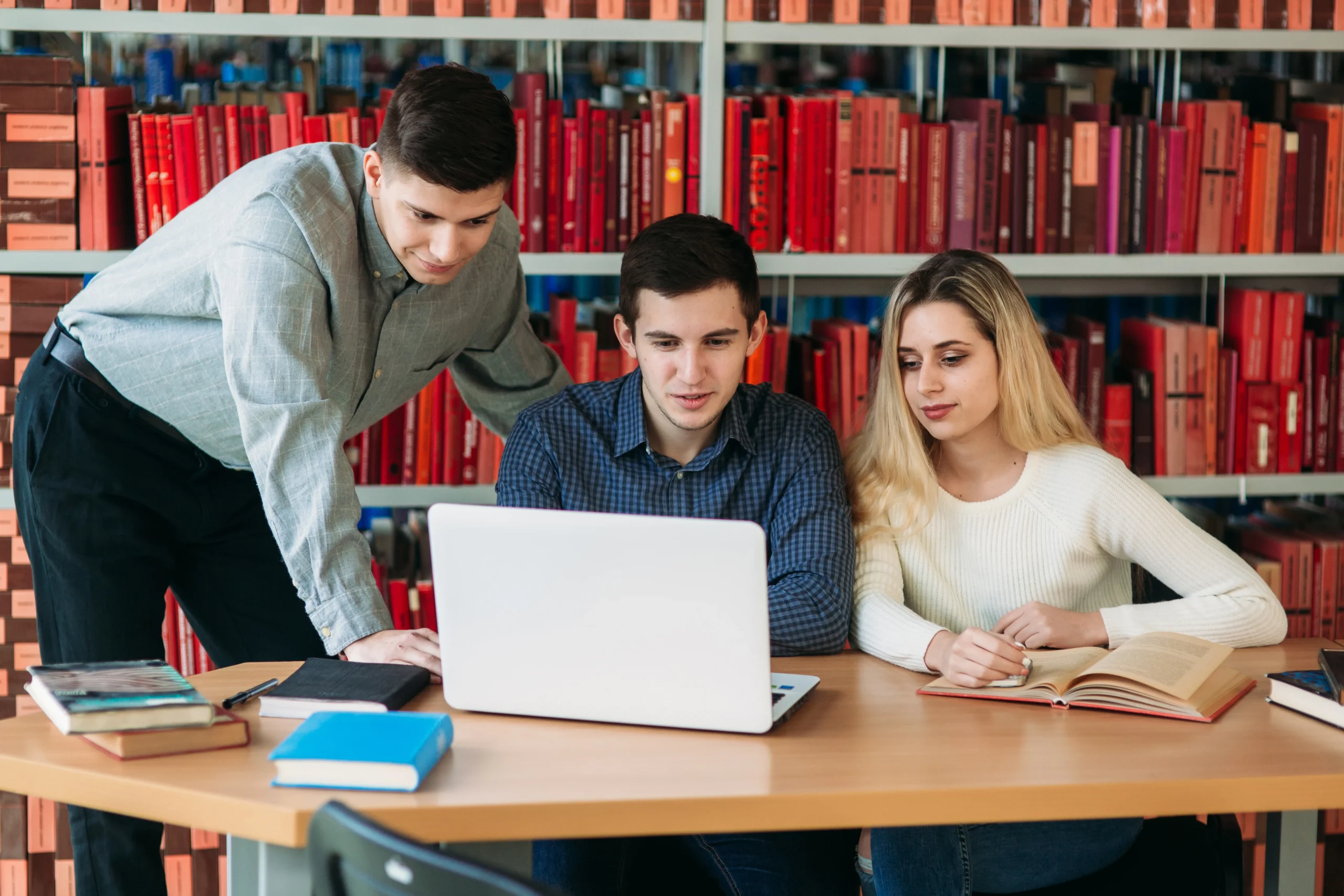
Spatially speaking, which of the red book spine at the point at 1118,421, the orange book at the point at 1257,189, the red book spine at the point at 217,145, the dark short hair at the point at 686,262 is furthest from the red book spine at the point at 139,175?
the orange book at the point at 1257,189

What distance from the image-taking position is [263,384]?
4.88 feet

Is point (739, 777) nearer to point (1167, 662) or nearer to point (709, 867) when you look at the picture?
point (709, 867)

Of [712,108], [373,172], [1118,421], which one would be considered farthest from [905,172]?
[373,172]

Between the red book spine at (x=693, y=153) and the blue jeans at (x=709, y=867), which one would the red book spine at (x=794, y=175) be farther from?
the blue jeans at (x=709, y=867)

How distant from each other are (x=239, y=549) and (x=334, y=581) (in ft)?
1.65

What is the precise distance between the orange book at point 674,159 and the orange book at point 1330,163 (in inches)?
47.5

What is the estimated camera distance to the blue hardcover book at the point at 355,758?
1.13 metres

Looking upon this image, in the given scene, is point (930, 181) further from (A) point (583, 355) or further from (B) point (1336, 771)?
(B) point (1336, 771)

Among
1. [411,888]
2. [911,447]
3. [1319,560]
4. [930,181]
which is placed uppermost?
[930,181]

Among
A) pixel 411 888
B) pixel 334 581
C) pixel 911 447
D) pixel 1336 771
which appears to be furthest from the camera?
pixel 911 447

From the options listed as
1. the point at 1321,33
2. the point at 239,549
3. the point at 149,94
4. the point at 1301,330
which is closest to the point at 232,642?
the point at 239,549

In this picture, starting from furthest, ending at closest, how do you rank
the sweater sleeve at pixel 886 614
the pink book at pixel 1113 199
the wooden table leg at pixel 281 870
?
the pink book at pixel 1113 199, the sweater sleeve at pixel 886 614, the wooden table leg at pixel 281 870

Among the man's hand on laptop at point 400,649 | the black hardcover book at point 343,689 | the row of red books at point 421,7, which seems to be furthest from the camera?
the row of red books at point 421,7

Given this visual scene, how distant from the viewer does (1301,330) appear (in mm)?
2477
